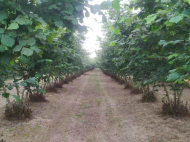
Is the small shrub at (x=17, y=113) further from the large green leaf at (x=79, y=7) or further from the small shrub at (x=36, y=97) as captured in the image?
the large green leaf at (x=79, y=7)

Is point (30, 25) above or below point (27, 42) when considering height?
above

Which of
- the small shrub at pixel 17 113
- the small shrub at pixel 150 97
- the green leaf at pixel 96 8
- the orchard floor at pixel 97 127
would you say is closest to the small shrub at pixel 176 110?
the orchard floor at pixel 97 127

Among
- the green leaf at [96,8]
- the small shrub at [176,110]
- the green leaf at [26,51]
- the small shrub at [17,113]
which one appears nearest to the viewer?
the green leaf at [26,51]

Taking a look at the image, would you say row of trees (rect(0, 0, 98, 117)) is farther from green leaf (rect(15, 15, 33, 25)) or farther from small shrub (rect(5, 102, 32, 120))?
small shrub (rect(5, 102, 32, 120))

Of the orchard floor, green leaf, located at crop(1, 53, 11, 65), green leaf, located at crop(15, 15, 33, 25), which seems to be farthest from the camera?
the orchard floor

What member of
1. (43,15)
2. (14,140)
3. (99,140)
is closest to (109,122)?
Answer: (99,140)

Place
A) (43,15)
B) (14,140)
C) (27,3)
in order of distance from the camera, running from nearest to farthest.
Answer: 1. (27,3)
2. (43,15)
3. (14,140)

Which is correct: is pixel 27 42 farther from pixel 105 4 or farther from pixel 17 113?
pixel 17 113

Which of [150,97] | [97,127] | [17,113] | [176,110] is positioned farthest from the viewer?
[150,97]

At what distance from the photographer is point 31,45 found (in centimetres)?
183

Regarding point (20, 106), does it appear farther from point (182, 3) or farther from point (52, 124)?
point (182, 3)

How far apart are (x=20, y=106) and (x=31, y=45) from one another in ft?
13.2

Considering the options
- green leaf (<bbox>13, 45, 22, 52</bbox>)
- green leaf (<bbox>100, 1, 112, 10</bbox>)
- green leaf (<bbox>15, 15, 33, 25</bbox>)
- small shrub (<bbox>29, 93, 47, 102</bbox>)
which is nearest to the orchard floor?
small shrub (<bbox>29, 93, 47, 102</bbox>)

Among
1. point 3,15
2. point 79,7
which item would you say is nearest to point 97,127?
point 79,7
